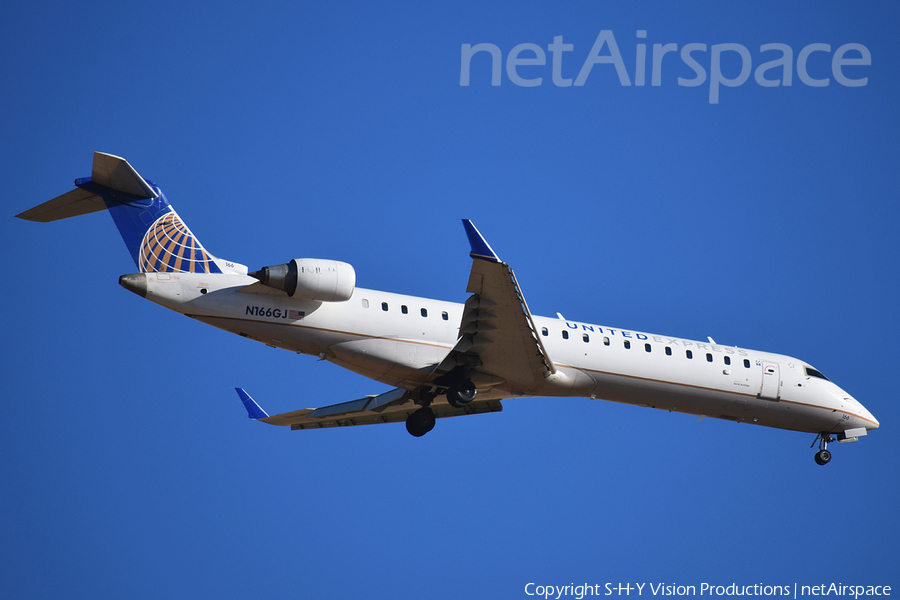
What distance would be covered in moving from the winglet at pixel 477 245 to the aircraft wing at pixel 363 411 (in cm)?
624

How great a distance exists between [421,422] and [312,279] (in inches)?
221

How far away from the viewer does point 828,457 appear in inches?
947

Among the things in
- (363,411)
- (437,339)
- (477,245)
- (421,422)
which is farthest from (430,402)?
(477,245)

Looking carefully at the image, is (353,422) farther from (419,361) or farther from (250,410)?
(419,361)

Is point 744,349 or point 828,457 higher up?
point 744,349

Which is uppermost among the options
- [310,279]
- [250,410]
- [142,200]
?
[142,200]

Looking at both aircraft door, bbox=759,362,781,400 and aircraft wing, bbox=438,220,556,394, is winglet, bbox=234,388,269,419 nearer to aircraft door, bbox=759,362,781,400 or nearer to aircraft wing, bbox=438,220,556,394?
aircraft wing, bbox=438,220,556,394

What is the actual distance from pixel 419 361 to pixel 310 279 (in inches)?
128

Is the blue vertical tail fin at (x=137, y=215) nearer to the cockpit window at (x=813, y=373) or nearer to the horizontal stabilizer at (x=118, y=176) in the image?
the horizontal stabilizer at (x=118, y=176)

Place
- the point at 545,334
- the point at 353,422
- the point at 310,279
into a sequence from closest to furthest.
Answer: the point at 310,279 < the point at 545,334 < the point at 353,422

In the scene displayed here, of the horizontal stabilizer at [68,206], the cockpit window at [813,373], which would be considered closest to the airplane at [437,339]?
the horizontal stabilizer at [68,206]

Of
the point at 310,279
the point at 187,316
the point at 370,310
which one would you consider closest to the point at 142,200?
the point at 187,316

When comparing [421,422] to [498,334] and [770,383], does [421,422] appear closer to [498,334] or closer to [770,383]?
[498,334]

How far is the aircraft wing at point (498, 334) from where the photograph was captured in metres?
17.7
